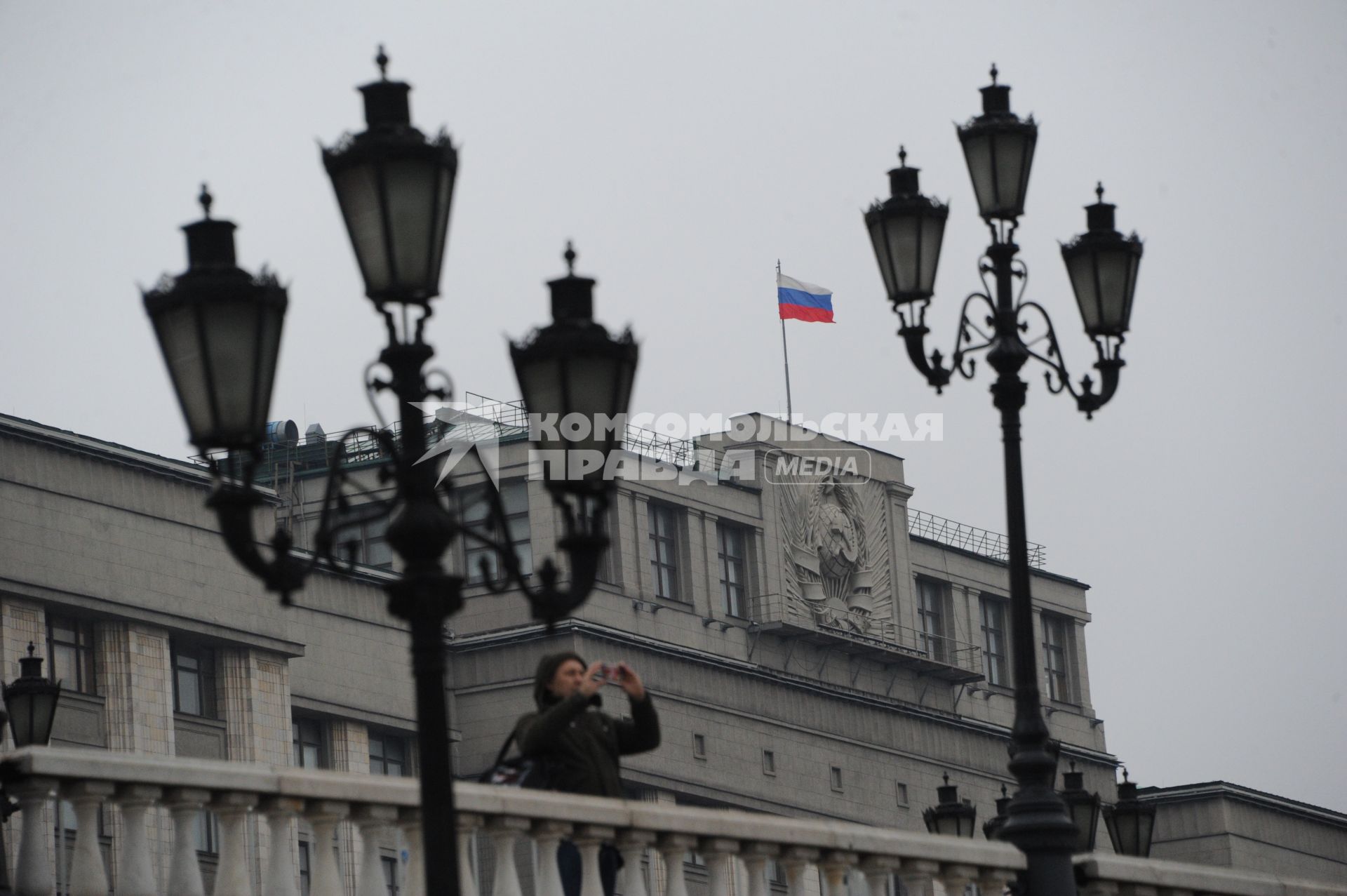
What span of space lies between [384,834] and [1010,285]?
557 centimetres

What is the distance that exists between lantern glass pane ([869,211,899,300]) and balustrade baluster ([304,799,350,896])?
19.6 feet

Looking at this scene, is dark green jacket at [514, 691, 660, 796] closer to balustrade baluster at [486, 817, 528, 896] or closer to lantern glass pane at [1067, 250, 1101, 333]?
balustrade baluster at [486, 817, 528, 896]

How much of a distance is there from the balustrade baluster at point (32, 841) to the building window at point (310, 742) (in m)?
43.8

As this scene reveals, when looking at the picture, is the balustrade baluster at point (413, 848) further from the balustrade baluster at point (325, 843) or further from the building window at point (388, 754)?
the building window at point (388, 754)

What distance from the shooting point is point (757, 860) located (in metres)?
13.6

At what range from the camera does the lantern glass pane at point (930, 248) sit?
1716cm

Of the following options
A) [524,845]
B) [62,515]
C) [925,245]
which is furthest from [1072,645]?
[925,245]

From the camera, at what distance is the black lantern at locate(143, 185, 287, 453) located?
974cm

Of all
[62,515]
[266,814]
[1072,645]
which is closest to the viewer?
[266,814]

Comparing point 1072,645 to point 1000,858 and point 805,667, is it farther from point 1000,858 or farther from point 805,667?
point 1000,858

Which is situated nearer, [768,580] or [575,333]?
[575,333]

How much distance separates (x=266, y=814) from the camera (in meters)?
12.6

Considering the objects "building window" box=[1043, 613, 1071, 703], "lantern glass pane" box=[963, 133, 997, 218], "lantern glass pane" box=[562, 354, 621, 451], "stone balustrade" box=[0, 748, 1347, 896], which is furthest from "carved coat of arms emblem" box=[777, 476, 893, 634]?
"lantern glass pane" box=[562, 354, 621, 451]

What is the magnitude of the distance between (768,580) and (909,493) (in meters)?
6.90
